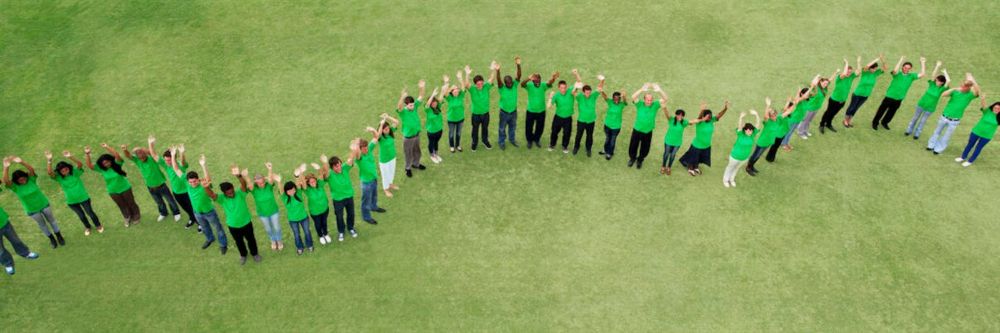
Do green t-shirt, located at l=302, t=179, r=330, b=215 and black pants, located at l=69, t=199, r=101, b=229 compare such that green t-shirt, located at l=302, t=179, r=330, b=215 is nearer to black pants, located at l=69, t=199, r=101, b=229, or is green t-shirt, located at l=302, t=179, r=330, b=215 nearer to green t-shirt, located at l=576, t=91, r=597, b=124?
black pants, located at l=69, t=199, r=101, b=229

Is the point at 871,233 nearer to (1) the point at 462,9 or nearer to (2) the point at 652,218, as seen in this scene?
(2) the point at 652,218

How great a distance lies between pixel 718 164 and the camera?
12.7 metres

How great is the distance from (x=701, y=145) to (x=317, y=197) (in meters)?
6.59

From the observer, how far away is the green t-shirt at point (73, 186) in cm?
1034

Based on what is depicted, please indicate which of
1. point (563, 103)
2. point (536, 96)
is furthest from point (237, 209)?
point (563, 103)

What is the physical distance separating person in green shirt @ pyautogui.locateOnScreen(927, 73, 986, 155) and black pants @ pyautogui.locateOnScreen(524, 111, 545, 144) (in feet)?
24.4

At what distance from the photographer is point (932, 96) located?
12680mm

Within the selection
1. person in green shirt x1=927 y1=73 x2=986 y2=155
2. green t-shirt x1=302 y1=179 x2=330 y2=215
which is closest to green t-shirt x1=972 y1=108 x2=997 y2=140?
person in green shirt x1=927 y1=73 x2=986 y2=155

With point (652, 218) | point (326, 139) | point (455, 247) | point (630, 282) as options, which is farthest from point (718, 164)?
point (326, 139)

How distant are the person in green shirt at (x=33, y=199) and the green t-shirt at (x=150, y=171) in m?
1.43

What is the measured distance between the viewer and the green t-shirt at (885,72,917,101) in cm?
1275

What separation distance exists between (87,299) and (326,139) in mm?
4913

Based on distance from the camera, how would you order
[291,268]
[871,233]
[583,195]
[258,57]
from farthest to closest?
1. [258,57]
2. [583,195]
3. [871,233]
4. [291,268]

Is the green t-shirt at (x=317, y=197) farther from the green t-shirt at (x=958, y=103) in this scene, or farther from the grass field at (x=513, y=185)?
the green t-shirt at (x=958, y=103)
